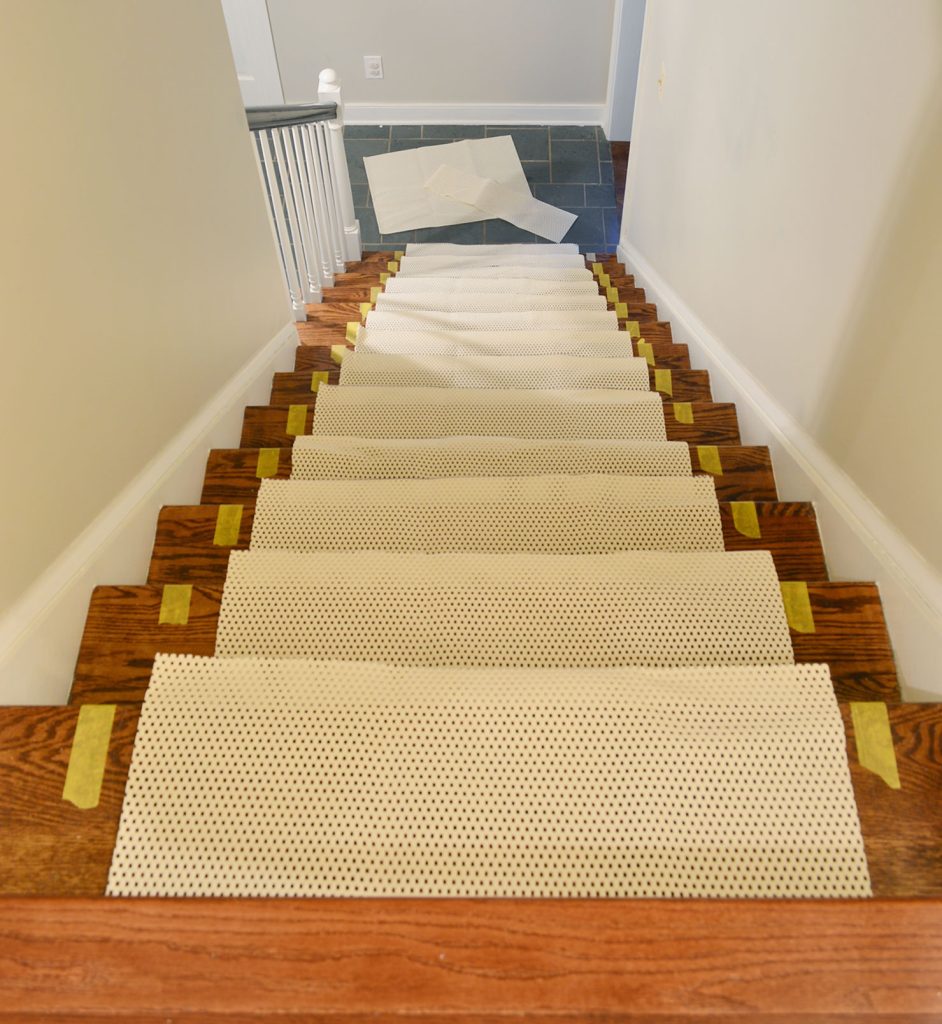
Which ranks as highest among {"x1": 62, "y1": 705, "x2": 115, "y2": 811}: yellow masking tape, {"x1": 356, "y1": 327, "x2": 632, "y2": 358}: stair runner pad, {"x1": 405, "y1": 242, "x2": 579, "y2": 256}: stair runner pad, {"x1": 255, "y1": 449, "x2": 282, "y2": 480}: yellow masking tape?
{"x1": 62, "y1": 705, "x2": 115, "y2": 811}: yellow masking tape

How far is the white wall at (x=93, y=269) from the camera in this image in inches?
40.3

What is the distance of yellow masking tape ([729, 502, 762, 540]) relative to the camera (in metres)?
1.33

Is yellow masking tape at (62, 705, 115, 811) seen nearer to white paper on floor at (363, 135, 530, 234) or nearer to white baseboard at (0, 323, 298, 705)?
white baseboard at (0, 323, 298, 705)

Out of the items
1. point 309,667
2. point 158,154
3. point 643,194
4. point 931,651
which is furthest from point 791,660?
point 643,194

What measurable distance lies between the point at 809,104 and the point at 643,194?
1824 millimetres

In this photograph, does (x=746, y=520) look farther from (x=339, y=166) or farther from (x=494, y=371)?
(x=339, y=166)

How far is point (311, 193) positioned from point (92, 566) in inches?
98.5

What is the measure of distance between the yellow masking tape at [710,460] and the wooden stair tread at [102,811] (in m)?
0.79

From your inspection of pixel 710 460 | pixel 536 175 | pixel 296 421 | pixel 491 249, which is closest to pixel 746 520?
pixel 710 460

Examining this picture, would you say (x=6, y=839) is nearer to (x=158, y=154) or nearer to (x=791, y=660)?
(x=791, y=660)

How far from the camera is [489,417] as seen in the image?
1751 millimetres

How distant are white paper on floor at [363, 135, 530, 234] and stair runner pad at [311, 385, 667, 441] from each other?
9.89 feet

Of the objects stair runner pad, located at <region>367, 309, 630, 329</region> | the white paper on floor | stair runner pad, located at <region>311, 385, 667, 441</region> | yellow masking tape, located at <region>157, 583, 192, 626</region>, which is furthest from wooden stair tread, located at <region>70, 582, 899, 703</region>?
the white paper on floor

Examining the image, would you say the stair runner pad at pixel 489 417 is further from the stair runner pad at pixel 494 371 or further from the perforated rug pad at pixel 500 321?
the perforated rug pad at pixel 500 321
